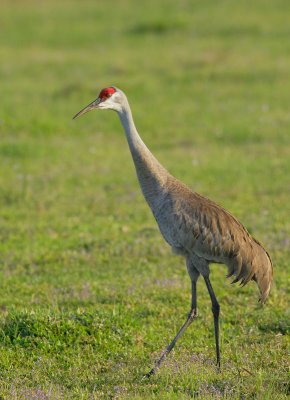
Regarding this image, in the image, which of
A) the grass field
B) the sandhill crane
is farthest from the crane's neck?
the grass field

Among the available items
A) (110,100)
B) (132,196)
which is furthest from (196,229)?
(132,196)

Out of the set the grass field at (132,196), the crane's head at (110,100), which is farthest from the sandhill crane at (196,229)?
the grass field at (132,196)

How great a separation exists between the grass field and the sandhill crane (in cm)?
55

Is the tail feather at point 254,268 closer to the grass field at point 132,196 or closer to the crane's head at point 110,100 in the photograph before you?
the grass field at point 132,196

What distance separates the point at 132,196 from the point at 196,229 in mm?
4614

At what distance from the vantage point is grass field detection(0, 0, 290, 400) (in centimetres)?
572

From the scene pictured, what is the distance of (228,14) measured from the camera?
913 inches

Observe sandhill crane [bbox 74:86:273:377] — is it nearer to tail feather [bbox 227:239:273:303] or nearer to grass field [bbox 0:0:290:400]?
tail feather [bbox 227:239:273:303]

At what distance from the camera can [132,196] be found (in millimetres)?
10391

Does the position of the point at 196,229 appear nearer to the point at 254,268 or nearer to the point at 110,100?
the point at 254,268

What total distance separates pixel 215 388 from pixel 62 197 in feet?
18.3

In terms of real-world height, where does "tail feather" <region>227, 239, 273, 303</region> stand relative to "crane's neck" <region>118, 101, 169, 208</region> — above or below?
below

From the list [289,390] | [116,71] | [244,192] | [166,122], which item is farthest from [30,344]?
[116,71]

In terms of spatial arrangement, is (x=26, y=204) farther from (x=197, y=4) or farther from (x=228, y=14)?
(x=197, y=4)
